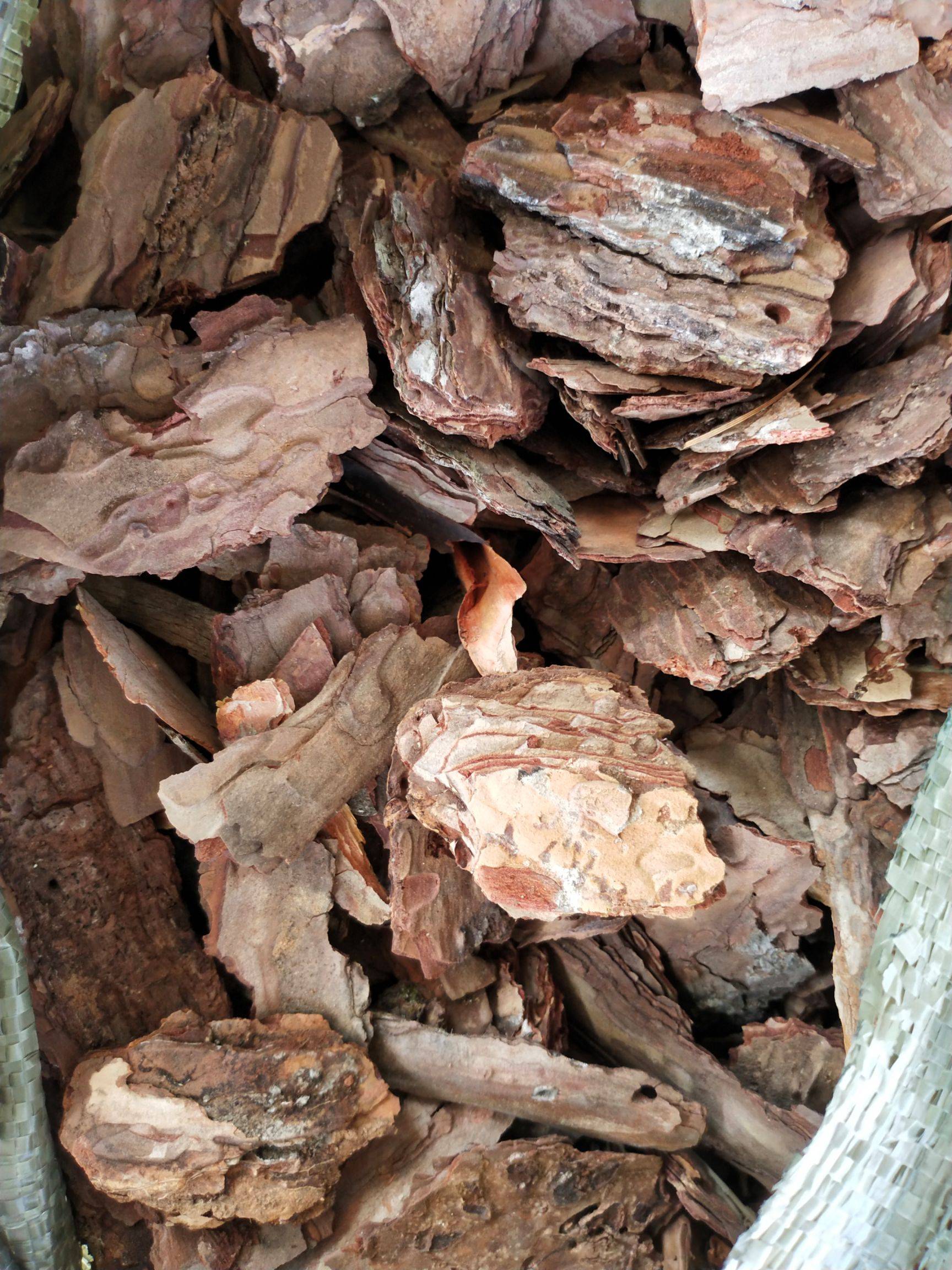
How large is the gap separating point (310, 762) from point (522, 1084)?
50 centimetres

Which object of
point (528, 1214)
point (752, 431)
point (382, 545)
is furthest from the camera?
point (382, 545)

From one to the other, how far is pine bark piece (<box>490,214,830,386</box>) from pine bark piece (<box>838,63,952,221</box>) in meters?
0.14

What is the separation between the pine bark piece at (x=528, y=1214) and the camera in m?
1.09

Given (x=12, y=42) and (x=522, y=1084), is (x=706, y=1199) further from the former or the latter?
(x=12, y=42)

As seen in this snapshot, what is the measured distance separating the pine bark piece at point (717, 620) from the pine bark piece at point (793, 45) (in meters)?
0.52

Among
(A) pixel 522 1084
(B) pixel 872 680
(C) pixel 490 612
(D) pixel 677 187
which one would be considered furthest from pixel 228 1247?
(D) pixel 677 187

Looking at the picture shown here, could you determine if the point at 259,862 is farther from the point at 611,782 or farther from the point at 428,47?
the point at 428,47

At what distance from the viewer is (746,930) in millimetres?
1321

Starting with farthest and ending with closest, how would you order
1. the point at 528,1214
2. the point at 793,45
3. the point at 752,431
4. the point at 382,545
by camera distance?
the point at 382,545 → the point at 528,1214 → the point at 752,431 → the point at 793,45

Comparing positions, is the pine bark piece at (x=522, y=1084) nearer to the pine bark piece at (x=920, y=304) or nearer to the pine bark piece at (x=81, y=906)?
the pine bark piece at (x=81, y=906)

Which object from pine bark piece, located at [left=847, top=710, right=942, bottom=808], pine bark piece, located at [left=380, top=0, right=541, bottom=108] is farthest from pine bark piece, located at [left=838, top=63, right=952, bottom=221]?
pine bark piece, located at [left=847, top=710, right=942, bottom=808]

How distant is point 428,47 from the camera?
106 cm

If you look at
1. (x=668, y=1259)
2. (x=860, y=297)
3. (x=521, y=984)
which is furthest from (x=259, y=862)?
(x=860, y=297)

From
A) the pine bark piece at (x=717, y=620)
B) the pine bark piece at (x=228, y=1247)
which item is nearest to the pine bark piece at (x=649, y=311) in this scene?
the pine bark piece at (x=717, y=620)
